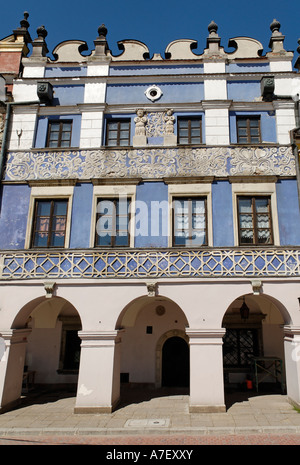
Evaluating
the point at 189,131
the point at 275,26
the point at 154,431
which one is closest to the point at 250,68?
the point at 275,26

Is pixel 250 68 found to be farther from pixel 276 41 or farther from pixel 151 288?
pixel 151 288

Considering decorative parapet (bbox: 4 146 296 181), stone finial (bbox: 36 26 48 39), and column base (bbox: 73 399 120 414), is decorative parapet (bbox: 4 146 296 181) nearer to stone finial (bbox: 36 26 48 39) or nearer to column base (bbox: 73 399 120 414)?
stone finial (bbox: 36 26 48 39)

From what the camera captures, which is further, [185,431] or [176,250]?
[176,250]

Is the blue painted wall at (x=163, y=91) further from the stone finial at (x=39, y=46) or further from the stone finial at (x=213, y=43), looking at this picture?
the stone finial at (x=39, y=46)

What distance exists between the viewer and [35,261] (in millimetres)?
10711

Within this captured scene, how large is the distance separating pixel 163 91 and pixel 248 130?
143 inches

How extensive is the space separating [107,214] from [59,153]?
3026 mm

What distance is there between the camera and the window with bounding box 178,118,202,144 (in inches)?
475

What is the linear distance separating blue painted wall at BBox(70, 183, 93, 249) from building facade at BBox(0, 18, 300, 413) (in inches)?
1.9

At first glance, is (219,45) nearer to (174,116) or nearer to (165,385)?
(174,116)

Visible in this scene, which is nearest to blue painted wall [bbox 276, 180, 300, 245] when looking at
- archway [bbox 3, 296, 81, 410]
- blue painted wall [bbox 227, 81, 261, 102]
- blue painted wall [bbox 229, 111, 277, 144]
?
blue painted wall [bbox 229, 111, 277, 144]

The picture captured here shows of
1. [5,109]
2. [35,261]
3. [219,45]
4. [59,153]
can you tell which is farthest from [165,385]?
[219,45]

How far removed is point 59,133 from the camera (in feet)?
40.8
